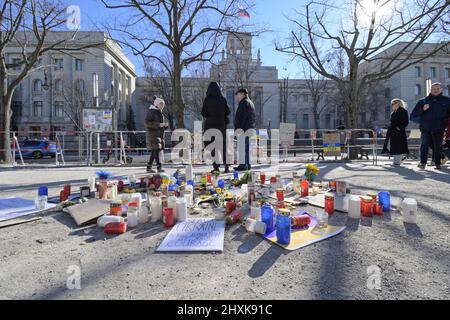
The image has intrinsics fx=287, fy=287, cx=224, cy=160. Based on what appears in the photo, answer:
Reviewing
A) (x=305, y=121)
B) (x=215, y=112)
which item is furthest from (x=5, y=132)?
(x=305, y=121)

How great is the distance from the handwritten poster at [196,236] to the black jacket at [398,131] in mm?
7287

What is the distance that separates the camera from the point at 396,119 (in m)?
8.09

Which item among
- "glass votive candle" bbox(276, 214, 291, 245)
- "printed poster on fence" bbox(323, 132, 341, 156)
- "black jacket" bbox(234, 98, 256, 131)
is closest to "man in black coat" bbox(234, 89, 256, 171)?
"black jacket" bbox(234, 98, 256, 131)

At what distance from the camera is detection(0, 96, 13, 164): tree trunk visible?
39.3 ft

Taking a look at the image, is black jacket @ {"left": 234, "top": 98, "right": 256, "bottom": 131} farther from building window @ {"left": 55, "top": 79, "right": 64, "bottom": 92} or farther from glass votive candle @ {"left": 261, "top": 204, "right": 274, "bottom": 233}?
building window @ {"left": 55, "top": 79, "right": 64, "bottom": 92}

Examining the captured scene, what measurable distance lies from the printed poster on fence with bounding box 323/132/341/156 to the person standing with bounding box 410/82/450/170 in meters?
3.84

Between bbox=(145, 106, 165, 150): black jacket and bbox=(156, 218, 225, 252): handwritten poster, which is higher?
bbox=(145, 106, 165, 150): black jacket

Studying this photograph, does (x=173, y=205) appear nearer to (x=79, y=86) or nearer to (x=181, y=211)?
(x=181, y=211)

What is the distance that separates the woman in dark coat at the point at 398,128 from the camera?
8031 millimetres

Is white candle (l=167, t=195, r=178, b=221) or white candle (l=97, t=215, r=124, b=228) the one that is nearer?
white candle (l=97, t=215, r=124, b=228)

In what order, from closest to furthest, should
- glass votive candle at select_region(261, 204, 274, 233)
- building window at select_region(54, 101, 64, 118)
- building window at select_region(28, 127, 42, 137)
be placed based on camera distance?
glass votive candle at select_region(261, 204, 274, 233)
building window at select_region(28, 127, 42, 137)
building window at select_region(54, 101, 64, 118)

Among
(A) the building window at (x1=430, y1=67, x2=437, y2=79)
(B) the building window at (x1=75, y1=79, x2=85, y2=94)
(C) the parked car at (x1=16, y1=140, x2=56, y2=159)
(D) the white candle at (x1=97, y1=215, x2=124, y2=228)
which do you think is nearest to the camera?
(D) the white candle at (x1=97, y1=215, x2=124, y2=228)
